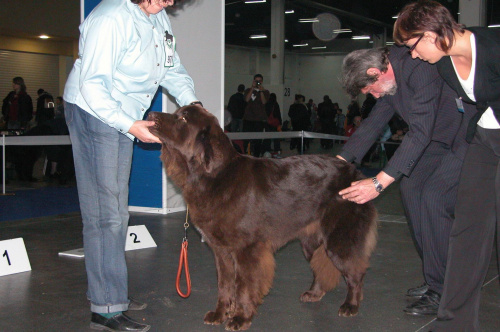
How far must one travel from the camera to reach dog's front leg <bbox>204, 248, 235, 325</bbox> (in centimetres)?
313

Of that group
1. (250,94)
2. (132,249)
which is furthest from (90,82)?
(250,94)

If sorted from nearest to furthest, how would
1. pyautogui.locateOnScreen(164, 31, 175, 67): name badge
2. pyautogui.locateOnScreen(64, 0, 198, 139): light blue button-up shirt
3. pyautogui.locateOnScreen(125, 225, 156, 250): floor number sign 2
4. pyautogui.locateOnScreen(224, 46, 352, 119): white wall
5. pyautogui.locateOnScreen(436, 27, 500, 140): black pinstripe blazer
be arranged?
pyautogui.locateOnScreen(436, 27, 500, 140): black pinstripe blazer, pyautogui.locateOnScreen(64, 0, 198, 139): light blue button-up shirt, pyautogui.locateOnScreen(164, 31, 175, 67): name badge, pyautogui.locateOnScreen(125, 225, 156, 250): floor number sign 2, pyautogui.locateOnScreen(224, 46, 352, 119): white wall

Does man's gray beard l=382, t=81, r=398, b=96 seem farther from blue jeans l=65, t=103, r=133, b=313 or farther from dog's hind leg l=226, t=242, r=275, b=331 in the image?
blue jeans l=65, t=103, r=133, b=313

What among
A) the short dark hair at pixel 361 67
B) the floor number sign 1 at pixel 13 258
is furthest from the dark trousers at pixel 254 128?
the short dark hair at pixel 361 67

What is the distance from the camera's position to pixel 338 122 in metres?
22.5

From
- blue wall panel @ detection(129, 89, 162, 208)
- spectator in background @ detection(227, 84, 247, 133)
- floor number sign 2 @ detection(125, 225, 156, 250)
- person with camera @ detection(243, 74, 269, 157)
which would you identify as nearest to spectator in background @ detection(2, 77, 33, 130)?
spectator in background @ detection(227, 84, 247, 133)

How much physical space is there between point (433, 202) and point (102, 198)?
6.85 feet

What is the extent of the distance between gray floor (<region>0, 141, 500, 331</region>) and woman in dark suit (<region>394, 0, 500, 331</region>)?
2.00 ft

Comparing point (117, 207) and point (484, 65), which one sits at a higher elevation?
point (484, 65)

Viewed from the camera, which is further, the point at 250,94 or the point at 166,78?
the point at 250,94

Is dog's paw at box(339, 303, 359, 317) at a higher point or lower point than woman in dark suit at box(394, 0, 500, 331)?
lower

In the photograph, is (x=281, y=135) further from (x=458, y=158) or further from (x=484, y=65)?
(x=484, y=65)

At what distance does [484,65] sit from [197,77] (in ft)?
16.3

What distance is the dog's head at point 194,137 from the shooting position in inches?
115
